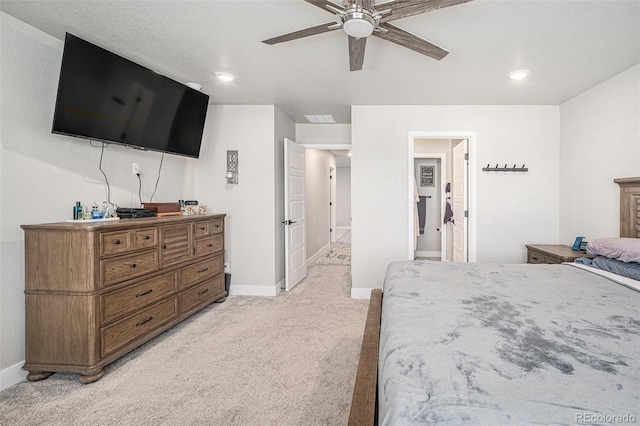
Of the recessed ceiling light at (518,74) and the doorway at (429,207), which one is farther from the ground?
the recessed ceiling light at (518,74)

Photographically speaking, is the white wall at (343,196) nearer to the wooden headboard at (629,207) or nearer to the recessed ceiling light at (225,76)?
the recessed ceiling light at (225,76)

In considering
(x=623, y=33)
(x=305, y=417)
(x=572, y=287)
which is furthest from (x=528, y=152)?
(x=305, y=417)

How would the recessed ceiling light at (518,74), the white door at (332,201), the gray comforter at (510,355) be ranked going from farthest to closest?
the white door at (332,201)
the recessed ceiling light at (518,74)
the gray comforter at (510,355)

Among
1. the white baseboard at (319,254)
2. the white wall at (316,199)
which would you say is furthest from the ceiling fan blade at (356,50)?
the white baseboard at (319,254)

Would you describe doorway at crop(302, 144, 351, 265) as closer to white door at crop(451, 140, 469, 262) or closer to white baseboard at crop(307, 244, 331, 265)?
white baseboard at crop(307, 244, 331, 265)

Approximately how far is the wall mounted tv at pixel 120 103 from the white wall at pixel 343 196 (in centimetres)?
860

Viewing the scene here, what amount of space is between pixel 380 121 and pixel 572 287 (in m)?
2.73

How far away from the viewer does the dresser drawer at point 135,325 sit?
2.14 meters

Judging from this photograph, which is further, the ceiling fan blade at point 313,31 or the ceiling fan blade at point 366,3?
the ceiling fan blade at point 313,31

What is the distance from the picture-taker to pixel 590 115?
3.19 meters

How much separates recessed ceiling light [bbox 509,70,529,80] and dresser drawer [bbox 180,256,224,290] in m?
3.49

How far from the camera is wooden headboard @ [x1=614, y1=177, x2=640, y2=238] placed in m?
2.61

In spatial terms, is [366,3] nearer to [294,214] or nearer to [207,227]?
[207,227]

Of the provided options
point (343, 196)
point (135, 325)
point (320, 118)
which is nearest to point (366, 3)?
point (135, 325)
